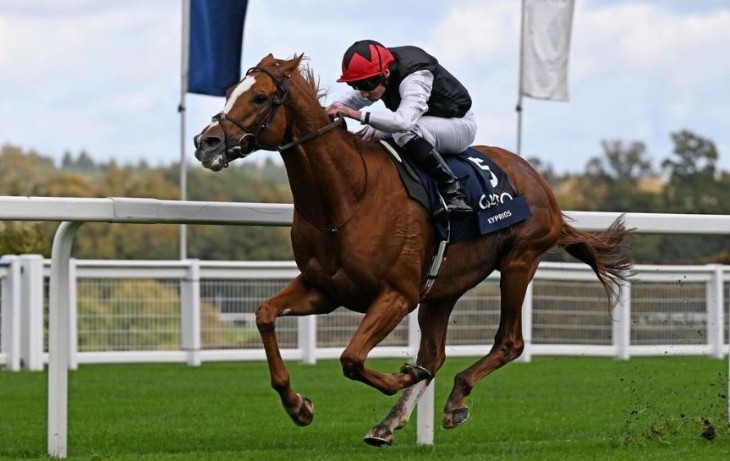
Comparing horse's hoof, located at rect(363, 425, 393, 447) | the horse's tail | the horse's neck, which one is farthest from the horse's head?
the horse's tail

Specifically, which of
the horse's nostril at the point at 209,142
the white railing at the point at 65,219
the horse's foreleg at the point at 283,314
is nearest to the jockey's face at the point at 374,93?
the white railing at the point at 65,219

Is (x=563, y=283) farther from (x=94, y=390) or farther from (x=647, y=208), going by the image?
(x=647, y=208)

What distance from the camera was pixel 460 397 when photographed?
687 centimetres

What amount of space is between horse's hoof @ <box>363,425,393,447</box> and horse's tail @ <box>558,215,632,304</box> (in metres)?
1.48

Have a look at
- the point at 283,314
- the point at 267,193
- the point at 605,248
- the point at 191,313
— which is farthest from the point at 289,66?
the point at 267,193

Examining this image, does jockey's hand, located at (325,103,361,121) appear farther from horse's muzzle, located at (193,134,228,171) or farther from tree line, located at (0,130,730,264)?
tree line, located at (0,130,730,264)

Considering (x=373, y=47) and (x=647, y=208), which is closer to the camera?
(x=373, y=47)

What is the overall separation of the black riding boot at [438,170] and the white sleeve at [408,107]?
0.12m

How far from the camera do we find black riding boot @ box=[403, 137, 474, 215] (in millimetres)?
6621

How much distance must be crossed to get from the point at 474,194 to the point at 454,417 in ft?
3.32

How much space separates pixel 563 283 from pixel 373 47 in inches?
385

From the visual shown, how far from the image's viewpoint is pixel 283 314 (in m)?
6.48

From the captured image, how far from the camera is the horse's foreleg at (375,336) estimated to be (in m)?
6.20

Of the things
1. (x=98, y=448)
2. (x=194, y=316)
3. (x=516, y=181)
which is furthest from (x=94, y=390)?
(x=516, y=181)
